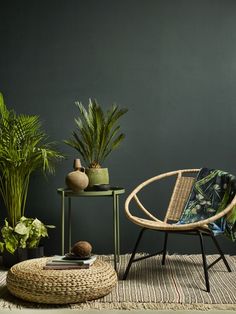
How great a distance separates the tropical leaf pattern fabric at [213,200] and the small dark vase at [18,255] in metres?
1.18

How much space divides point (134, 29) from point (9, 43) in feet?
3.71

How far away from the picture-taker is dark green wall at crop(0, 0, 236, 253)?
4.30 meters

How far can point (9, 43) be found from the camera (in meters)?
4.32

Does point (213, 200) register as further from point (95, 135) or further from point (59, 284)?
point (59, 284)

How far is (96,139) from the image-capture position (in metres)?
3.90

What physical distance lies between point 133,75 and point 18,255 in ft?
6.07

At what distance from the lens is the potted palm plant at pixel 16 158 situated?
3.75m

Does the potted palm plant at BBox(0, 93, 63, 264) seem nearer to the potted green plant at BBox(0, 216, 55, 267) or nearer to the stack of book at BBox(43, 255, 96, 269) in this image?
the potted green plant at BBox(0, 216, 55, 267)

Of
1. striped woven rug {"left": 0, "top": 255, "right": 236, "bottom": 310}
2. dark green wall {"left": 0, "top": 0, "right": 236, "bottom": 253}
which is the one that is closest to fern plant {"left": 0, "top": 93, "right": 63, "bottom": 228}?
dark green wall {"left": 0, "top": 0, "right": 236, "bottom": 253}

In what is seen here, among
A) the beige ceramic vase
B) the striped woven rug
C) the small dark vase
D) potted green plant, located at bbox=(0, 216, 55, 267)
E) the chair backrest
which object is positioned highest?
the beige ceramic vase

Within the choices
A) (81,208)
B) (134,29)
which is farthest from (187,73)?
(81,208)

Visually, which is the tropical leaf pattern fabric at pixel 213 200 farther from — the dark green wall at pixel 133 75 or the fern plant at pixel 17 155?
the fern plant at pixel 17 155

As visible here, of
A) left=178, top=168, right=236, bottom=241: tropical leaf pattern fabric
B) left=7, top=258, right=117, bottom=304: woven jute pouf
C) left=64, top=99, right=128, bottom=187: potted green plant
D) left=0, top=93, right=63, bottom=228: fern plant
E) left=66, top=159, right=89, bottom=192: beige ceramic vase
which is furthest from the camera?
left=64, top=99, right=128, bottom=187: potted green plant

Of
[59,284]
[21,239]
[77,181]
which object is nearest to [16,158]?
[77,181]
